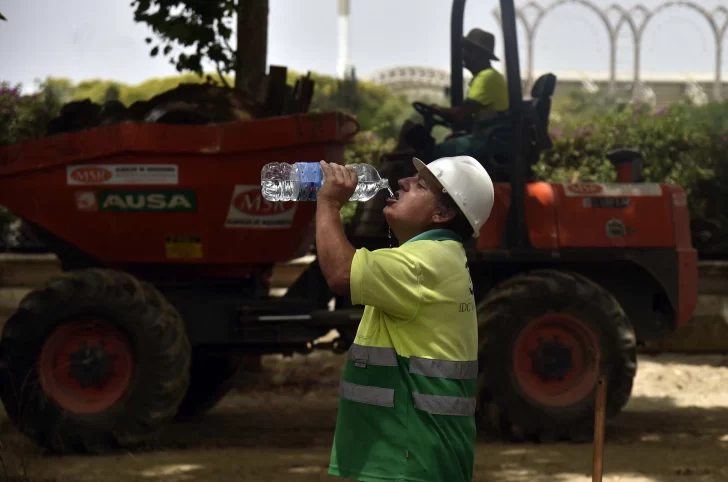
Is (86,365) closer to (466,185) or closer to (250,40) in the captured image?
(250,40)

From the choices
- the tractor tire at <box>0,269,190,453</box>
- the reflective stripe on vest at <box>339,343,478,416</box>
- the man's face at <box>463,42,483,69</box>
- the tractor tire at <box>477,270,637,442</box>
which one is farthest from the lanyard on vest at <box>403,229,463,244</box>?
the man's face at <box>463,42,483,69</box>

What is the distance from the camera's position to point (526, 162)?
7.30 m

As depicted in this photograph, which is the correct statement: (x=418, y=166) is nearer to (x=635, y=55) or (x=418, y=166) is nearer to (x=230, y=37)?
(x=230, y=37)

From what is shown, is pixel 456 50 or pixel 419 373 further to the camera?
pixel 456 50

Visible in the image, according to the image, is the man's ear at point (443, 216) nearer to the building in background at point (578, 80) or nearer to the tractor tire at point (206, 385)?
the tractor tire at point (206, 385)

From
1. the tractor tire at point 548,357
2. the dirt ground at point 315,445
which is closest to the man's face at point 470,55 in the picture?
the tractor tire at point 548,357

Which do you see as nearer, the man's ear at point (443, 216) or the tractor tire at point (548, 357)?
the man's ear at point (443, 216)

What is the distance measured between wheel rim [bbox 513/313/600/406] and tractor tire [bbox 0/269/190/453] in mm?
2059

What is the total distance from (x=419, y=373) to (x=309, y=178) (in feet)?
2.54

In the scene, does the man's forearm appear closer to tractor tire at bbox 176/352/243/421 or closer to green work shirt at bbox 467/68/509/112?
green work shirt at bbox 467/68/509/112

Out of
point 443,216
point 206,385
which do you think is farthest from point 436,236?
point 206,385

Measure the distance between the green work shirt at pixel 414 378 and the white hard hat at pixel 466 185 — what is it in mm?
102

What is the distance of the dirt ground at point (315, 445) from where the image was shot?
6.04 meters

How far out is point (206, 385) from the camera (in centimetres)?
809
